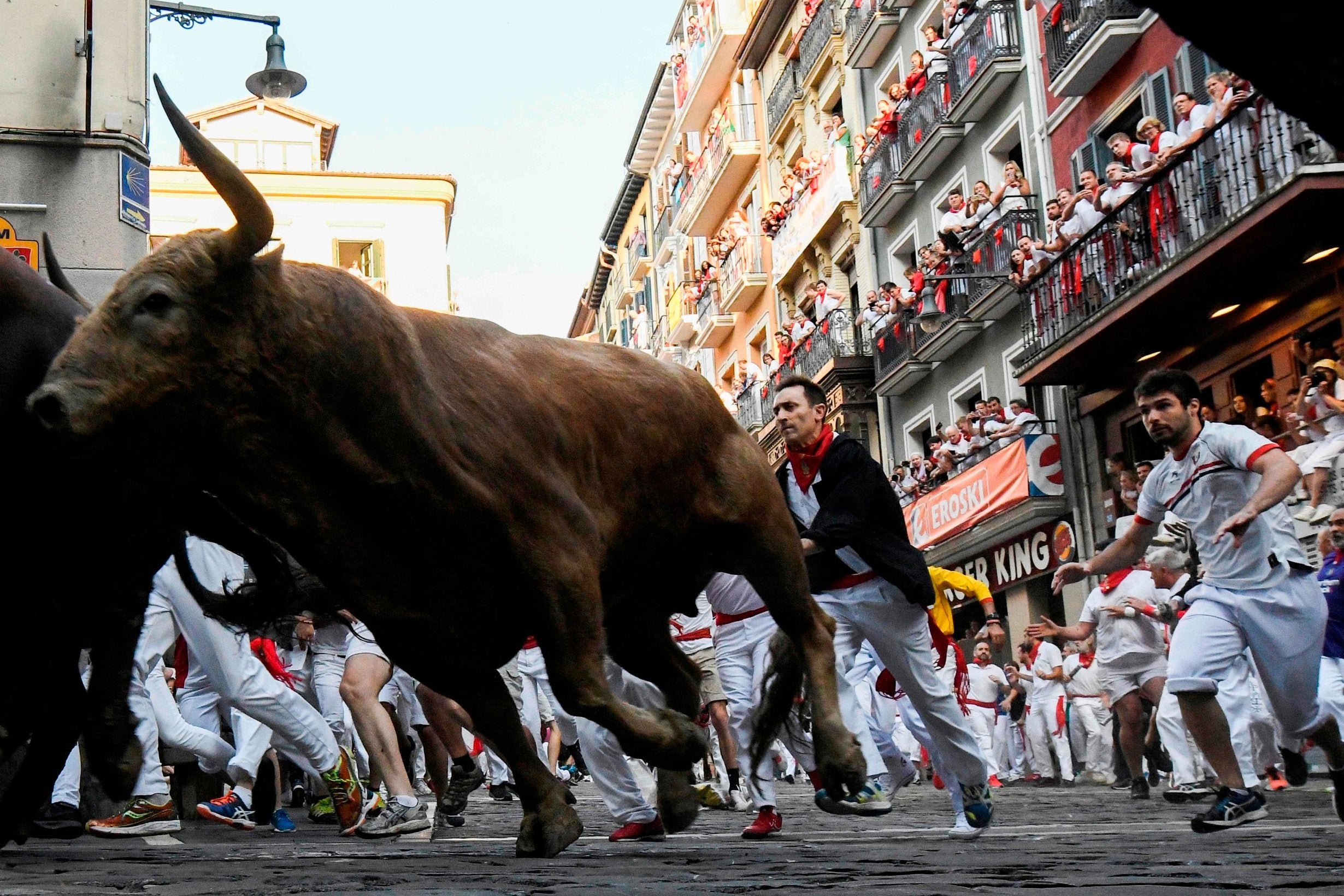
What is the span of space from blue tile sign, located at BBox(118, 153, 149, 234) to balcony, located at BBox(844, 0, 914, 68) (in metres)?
22.1

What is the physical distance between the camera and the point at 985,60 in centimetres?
2859

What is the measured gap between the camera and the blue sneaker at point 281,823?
34.7 feet

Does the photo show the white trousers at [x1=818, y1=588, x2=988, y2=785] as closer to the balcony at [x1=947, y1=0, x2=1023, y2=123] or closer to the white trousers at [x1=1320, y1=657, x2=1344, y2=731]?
the white trousers at [x1=1320, y1=657, x2=1344, y2=731]

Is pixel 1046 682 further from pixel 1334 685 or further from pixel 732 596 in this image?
pixel 732 596

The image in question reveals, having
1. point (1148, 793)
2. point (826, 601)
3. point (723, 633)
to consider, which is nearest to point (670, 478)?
point (826, 601)

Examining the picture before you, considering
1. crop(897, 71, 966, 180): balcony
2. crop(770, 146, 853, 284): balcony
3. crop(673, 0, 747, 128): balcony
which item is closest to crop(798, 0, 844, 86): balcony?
crop(770, 146, 853, 284): balcony

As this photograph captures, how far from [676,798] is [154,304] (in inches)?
110

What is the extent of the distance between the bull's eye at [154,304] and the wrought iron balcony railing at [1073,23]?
20.6 m

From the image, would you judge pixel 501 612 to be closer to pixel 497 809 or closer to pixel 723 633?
pixel 723 633

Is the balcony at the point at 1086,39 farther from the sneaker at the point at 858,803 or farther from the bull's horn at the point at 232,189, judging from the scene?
the bull's horn at the point at 232,189

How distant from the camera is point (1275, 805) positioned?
9812 millimetres

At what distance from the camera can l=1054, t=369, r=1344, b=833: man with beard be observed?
7.38 m

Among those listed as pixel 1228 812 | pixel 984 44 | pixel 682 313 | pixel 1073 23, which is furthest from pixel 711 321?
pixel 1228 812

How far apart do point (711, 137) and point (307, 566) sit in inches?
1777
